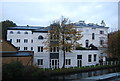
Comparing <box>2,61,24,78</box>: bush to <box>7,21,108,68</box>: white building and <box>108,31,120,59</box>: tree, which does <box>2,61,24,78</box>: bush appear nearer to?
<box>7,21,108,68</box>: white building

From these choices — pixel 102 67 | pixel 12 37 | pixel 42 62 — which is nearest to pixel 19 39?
pixel 12 37

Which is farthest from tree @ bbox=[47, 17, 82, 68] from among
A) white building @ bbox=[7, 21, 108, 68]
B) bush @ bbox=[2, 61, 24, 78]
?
bush @ bbox=[2, 61, 24, 78]

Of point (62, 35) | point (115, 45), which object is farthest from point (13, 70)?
point (115, 45)

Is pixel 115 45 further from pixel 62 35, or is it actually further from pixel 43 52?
pixel 43 52

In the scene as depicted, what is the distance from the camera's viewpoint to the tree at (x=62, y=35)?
1995cm

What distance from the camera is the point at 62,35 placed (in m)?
20.1

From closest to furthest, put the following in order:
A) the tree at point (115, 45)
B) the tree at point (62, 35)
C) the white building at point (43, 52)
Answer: the tree at point (62, 35)
the white building at point (43, 52)
the tree at point (115, 45)

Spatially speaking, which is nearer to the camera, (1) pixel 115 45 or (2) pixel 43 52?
(2) pixel 43 52

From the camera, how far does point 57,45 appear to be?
19859 millimetres

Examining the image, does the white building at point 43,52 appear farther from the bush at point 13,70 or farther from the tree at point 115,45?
the bush at point 13,70

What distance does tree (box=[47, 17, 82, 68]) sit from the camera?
65.5 feet

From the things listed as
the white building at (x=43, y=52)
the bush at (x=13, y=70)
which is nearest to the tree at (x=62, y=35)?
the white building at (x=43, y=52)

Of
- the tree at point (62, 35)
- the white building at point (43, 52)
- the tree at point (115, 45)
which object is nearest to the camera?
the tree at point (62, 35)

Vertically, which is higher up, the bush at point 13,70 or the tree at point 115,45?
the tree at point 115,45
